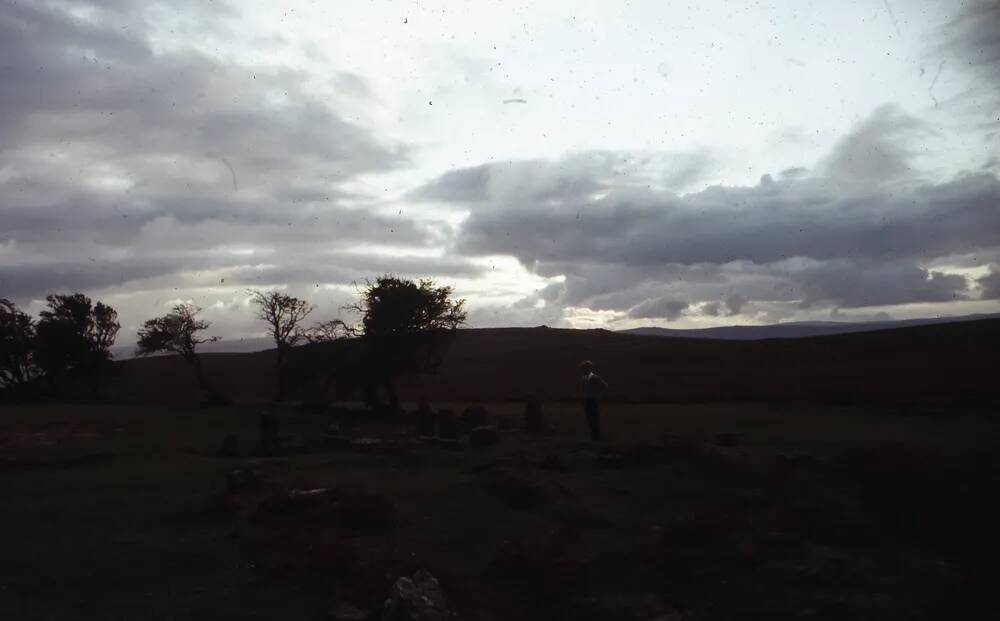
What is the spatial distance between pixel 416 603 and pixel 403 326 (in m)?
29.6

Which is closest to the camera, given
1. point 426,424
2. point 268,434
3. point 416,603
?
point 416,603

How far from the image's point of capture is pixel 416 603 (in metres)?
8.00

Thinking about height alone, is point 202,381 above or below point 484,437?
above

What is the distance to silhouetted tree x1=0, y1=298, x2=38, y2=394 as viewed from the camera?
5222 centimetres

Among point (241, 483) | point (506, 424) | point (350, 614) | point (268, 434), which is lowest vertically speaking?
point (350, 614)

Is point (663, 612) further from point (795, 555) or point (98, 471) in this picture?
point (98, 471)

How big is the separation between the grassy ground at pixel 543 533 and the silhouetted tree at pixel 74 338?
4077 centimetres

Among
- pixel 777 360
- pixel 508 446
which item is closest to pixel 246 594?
pixel 508 446

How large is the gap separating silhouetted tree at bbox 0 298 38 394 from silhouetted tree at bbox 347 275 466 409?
31041 mm

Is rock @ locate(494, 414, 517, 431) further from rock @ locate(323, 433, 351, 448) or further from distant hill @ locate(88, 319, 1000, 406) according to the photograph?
distant hill @ locate(88, 319, 1000, 406)

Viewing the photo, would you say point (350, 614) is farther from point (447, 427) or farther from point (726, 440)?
point (447, 427)

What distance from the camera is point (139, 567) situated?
1012 cm

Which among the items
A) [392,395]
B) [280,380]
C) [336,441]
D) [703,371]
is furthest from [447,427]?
[703,371]

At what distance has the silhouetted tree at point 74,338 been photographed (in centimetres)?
5331
